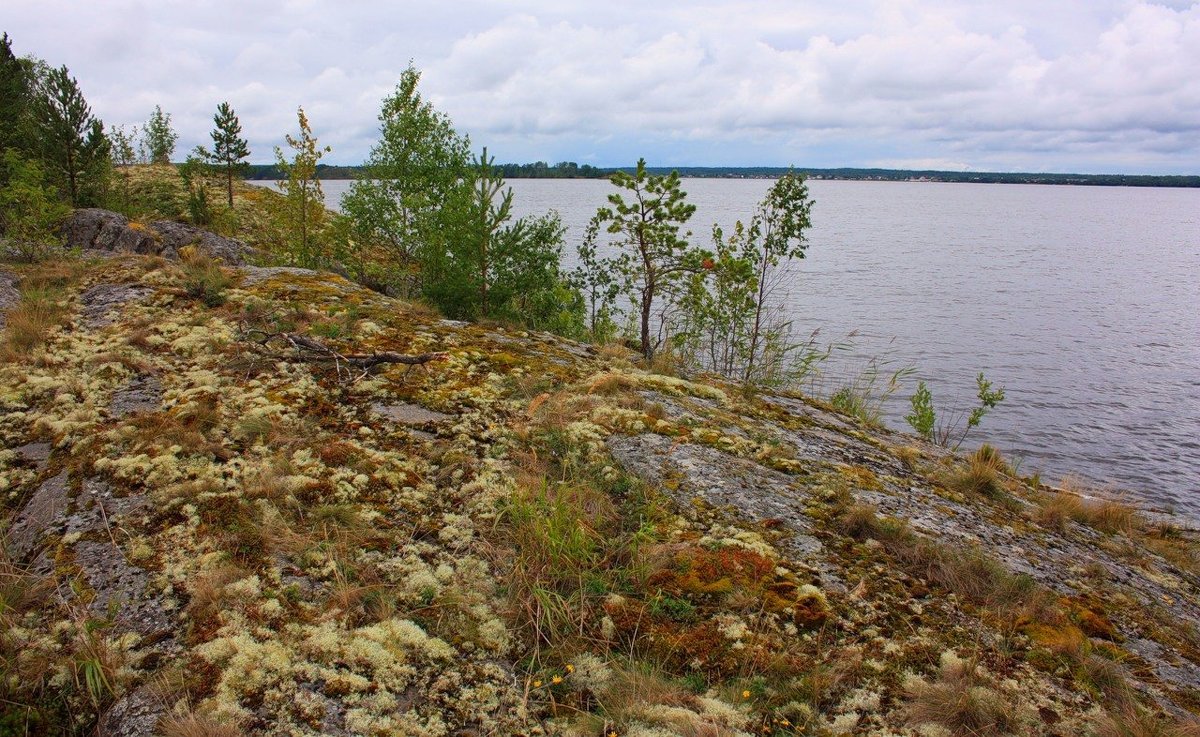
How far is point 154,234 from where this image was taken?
14859mm

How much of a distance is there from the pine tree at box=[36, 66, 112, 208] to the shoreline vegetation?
1585cm

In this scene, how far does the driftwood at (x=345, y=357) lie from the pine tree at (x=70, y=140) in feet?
61.6

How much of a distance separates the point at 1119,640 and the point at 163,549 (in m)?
5.31

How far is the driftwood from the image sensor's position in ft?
19.0

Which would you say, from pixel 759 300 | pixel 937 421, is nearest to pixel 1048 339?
pixel 937 421

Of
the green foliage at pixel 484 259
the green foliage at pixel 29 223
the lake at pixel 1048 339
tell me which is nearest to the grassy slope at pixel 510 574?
the green foliage at pixel 484 259

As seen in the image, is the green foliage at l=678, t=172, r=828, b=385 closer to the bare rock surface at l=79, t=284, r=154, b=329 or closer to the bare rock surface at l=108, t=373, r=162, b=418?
the bare rock surface at l=79, t=284, r=154, b=329

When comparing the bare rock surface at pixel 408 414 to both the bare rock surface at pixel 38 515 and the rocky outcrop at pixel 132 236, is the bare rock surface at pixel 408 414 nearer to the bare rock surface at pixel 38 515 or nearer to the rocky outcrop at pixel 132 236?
the bare rock surface at pixel 38 515

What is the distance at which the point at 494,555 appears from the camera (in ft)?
11.8

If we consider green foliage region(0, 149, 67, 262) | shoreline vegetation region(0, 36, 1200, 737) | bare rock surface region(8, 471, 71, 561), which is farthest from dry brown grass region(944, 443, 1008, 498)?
green foliage region(0, 149, 67, 262)

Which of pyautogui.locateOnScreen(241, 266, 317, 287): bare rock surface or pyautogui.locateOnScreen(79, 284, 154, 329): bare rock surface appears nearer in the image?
pyautogui.locateOnScreen(79, 284, 154, 329): bare rock surface

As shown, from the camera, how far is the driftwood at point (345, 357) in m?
5.80

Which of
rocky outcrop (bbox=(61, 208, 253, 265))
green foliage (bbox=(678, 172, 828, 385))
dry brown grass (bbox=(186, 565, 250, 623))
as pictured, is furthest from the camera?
rocky outcrop (bbox=(61, 208, 253, 265))

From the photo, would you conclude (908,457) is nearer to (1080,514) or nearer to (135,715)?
(1080,514)
